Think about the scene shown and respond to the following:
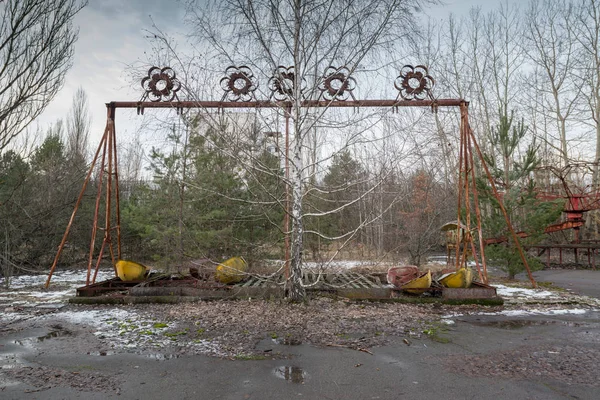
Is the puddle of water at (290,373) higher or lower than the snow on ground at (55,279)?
higher

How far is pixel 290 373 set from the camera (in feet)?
12.9

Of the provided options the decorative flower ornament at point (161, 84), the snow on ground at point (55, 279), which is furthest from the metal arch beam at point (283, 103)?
the snow on ground at point (55, 279)

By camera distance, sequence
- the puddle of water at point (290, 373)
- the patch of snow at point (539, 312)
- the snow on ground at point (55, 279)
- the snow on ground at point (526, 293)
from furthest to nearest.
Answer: the snow on ground at point (55, 279), the snow on ground at point (526, 293), the patch of snow at point (539, 312), the puddle of water at point (290, 373)

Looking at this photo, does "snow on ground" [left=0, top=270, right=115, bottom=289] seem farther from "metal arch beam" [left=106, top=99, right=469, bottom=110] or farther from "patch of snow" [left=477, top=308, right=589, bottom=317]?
"patch of snow" [left=477, top=308, right=589, bottom=317]

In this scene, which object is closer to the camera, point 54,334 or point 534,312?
point 54,334

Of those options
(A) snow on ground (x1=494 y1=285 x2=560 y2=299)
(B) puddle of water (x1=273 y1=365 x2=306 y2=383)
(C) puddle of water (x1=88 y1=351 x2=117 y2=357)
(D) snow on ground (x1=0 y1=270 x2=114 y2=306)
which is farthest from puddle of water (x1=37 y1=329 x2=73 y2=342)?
(A) snow on ground (x1=494 y1=285 x2=560 y2=299)

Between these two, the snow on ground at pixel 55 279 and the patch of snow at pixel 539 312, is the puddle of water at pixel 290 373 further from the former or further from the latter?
the snow on ground at pixel 55 279

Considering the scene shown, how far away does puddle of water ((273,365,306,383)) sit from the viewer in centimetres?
378

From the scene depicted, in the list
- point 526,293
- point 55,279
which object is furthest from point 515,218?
point 55,279

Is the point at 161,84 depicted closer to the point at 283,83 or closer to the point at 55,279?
the point at 283,83

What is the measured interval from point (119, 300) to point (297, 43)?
19.1 feet

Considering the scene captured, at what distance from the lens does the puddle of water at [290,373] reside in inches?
149

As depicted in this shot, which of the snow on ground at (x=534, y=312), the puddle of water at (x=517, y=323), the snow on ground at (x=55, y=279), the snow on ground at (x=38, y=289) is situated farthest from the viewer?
the snow on ground at (x=55, y=279)

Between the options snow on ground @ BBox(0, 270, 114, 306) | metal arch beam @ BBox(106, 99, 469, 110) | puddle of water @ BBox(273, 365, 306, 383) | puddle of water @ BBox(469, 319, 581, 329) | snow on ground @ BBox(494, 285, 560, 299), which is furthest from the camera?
snow on ground @ BBox(494, 285, 560, 299)
